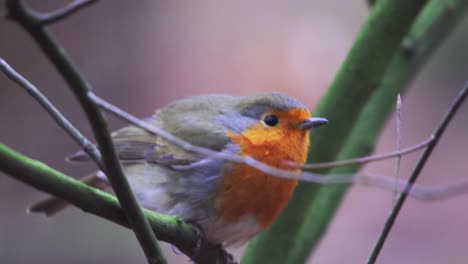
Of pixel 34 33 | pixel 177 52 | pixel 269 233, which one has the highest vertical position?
pixel 34 33

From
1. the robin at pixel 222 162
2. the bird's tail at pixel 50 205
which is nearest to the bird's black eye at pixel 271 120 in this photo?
the robin at pixel 222 162

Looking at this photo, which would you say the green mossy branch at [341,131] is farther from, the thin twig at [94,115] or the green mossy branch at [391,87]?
the thin twig at [94,115]

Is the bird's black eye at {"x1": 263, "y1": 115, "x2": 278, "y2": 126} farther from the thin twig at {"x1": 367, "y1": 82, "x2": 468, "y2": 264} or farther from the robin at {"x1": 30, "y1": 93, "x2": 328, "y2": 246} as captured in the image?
the thin twig at {"x1": 367, "y1": 82, "x2": 468, "y2": 264}

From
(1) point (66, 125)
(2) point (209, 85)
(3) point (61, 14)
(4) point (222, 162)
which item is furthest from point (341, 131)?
(2) point (209, 85)

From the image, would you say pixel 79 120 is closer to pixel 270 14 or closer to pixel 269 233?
pixel 270 14

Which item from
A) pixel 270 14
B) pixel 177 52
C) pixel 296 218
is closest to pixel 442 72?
pixel 270 14

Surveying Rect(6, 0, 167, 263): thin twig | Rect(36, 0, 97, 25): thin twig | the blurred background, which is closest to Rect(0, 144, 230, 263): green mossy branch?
Rect(6, 0, 167, 263): thin twig

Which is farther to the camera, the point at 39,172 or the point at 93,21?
the point at 93,21
